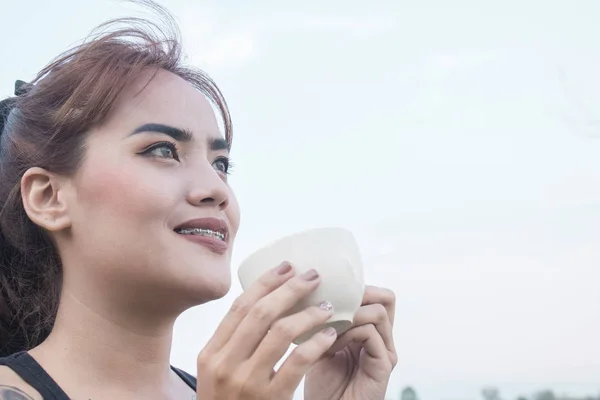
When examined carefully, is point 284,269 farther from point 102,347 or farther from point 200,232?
point 102,347

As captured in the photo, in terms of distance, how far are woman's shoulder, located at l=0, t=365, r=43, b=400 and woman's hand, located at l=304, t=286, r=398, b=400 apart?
2.52 ft

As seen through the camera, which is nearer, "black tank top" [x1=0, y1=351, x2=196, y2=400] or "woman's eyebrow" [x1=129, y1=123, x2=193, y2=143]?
"black tank top" [x1=0, y1=351, x2=196, y2=400]

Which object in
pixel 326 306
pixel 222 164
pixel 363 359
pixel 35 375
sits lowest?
pixel 35 375

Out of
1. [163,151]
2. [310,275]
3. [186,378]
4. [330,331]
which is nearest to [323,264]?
[310,275]

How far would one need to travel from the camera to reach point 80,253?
7.23 ft

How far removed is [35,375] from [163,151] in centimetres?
70

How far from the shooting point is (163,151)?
220cm

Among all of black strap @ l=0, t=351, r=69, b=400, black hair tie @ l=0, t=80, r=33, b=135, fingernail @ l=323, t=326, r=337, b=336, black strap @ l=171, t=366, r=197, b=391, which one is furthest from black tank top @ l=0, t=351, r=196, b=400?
black hair tie @ l=0, t=80, r=33, b=135

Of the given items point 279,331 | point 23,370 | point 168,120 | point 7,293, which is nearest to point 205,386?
point 279,331

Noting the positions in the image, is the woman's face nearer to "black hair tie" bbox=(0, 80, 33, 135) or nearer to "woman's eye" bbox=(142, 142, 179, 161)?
"woman's eye" bbox=(142, 142, 179, 161)

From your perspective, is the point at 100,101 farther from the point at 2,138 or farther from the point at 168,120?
the point at 2,138

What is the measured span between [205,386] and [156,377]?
58cm

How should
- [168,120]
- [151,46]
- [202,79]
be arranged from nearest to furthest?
[168,120]
[151,46]
[202,79]

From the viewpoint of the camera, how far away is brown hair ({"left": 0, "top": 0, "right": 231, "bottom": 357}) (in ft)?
7.48
